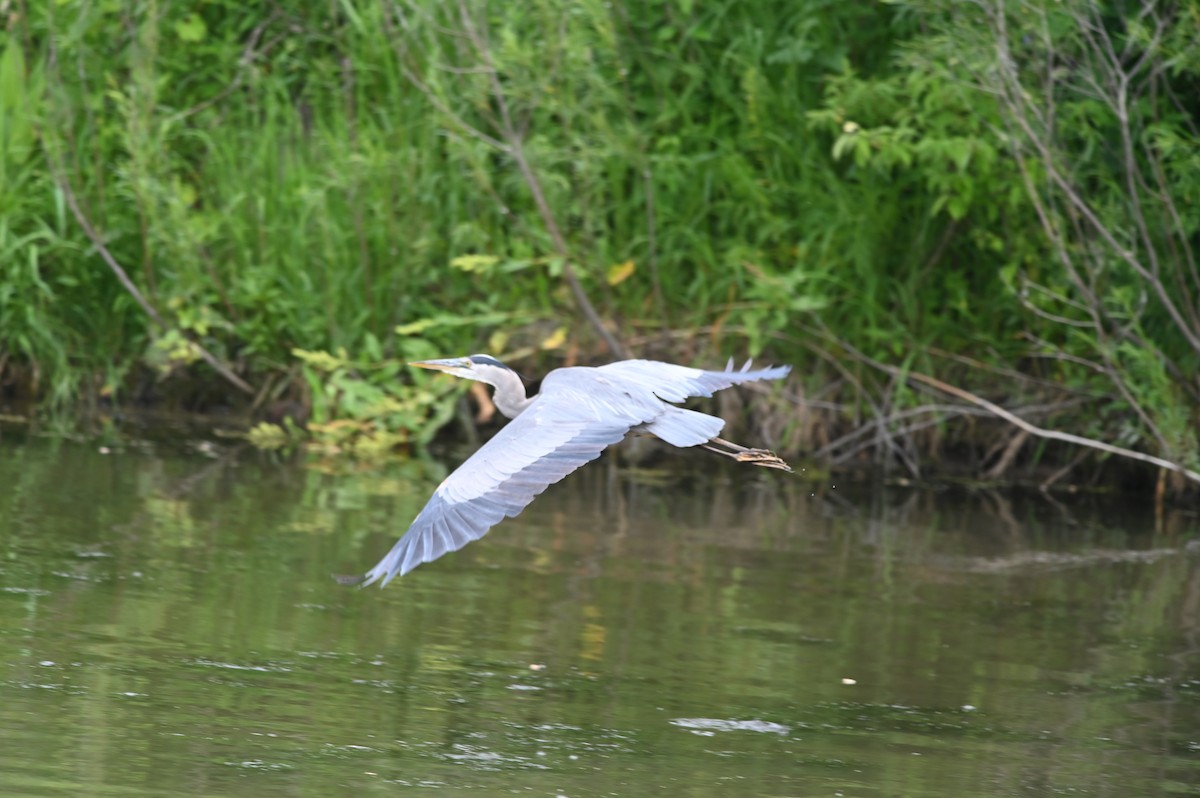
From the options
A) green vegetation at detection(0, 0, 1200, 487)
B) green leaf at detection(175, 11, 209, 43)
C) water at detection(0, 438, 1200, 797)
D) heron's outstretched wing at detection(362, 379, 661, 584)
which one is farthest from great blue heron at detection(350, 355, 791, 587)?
green leaf at detection(175, 11, 209, 43)

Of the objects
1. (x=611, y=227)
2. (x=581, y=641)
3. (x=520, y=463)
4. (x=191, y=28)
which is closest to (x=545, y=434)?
(x=520, y=463)

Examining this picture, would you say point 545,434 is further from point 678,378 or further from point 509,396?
point 509,396

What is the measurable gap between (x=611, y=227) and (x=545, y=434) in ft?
15.9

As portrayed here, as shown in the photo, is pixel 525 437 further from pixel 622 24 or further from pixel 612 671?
pixel 622 24

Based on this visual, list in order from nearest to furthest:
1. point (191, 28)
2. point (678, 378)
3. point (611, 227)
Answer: point (678, 378)
point (611, 227)
point (191, 28)

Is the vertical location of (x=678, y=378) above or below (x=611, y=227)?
below

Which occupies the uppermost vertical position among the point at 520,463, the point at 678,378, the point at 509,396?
the point at 678,378

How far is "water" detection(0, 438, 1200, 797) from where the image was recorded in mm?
4504

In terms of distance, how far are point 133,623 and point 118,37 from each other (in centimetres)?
562

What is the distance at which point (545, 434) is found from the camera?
5.05 meters

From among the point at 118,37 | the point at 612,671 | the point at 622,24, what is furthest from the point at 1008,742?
the point at 118,37

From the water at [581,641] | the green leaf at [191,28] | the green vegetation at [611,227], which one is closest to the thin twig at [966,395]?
the green vegetation at [611,227]

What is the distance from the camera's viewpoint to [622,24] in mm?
9438

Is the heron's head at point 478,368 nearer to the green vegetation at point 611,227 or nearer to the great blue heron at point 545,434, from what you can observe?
the great blue heron at point 545,434
